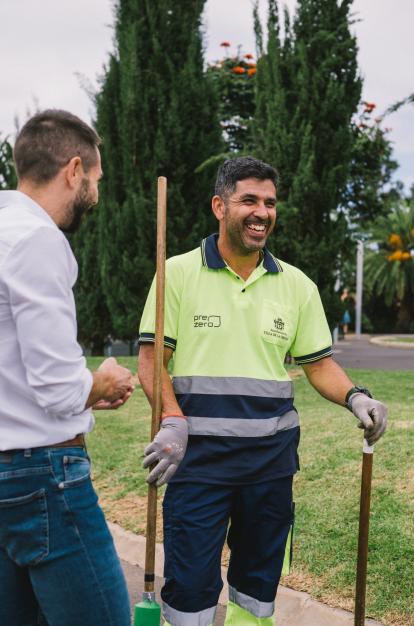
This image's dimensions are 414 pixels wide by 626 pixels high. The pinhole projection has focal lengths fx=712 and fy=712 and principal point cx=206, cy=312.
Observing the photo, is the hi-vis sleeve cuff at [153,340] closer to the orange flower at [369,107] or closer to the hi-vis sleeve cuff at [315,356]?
the hi-vis sleeve cuff at [315,356]

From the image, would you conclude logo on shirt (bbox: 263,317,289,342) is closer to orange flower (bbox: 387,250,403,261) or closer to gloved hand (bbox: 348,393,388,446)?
gloved hand (bbox: 348,393,388,446)

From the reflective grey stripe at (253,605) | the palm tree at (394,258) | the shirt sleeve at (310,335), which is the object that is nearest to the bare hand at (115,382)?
the shirt sleeve at (310,335)

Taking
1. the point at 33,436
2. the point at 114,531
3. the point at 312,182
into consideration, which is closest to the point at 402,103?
the point at 312,182

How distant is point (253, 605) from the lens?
9.50 feet

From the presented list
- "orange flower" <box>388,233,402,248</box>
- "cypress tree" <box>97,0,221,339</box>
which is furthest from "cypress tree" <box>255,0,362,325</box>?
"orange flower" <box>388,233,402,248</box>

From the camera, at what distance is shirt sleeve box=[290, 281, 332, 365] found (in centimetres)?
307

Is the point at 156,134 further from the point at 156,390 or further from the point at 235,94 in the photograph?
the point at 156,390

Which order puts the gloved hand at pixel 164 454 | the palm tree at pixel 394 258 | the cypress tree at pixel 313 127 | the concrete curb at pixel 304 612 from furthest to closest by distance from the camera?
the palm tree at pixel 394 258
the cypress tree at pixel 313 127
the concrete curb at pixel 304 612
the gloved hand at pixel 164 454

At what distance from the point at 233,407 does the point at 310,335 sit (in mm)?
505

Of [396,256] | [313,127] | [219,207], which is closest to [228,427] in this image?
[219,207]

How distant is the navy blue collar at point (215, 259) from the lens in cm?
296

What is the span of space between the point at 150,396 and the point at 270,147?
9.01 meters

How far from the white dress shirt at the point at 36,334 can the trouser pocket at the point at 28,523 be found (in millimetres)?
145

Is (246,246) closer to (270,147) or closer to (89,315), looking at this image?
(270,147)
